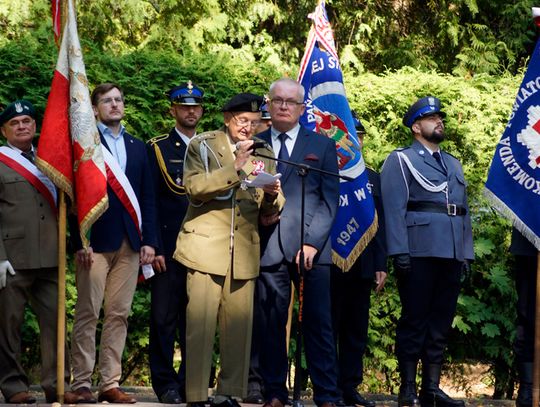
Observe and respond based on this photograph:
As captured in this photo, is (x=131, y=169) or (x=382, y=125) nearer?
(x=131, y=169)

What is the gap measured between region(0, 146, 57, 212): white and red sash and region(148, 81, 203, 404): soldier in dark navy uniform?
0.90m

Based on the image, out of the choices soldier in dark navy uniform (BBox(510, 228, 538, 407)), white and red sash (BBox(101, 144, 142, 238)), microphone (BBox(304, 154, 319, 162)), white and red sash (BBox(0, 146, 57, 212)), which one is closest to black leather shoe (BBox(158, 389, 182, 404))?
white and red sash (BBox(101, 144, 142, 238))

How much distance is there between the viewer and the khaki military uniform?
25.2ft

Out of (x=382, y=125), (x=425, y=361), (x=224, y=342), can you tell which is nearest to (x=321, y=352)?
(x=224, y=342)

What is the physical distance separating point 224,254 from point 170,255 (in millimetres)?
1251

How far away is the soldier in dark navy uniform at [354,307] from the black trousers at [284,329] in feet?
3.74

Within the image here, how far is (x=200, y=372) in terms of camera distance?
771cm

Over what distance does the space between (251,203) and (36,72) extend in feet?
9.97

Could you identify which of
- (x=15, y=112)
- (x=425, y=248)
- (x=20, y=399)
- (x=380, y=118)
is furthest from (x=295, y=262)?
(x=380, y=118)

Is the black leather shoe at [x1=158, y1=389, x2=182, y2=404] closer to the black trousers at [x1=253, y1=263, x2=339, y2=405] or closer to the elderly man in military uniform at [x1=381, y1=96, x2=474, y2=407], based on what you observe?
the black trousers at [x1=253, y1=263, x2=339, y2=405]

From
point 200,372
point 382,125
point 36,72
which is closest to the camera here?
point 200,372

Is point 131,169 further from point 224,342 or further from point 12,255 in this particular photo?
point 224,342

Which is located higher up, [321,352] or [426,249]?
[426,249]

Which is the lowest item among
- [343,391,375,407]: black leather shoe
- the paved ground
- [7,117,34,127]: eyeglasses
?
the paved ground
